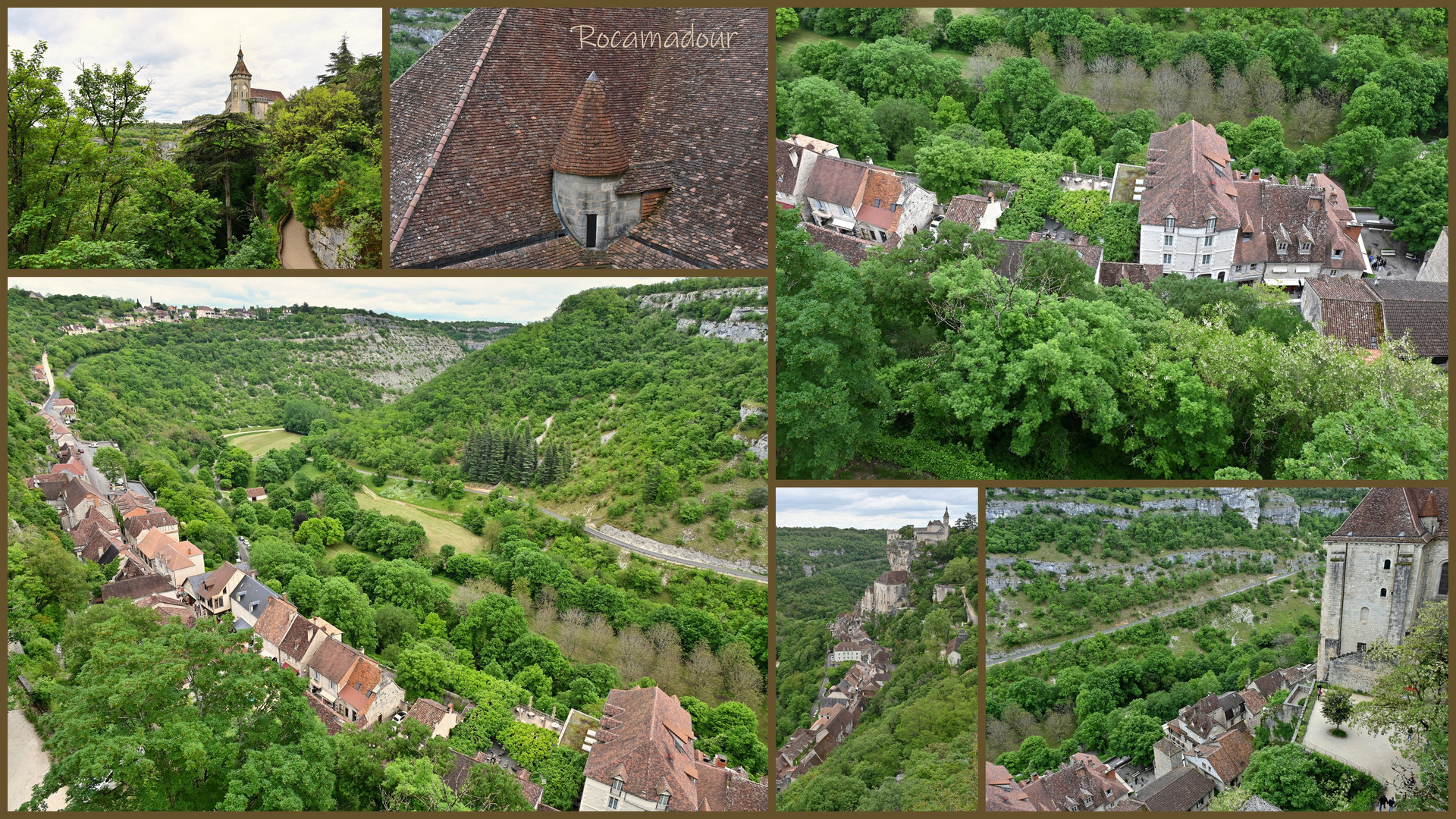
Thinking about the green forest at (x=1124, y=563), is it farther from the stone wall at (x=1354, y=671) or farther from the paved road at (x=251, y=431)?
the paved road at (x=251, y=431)

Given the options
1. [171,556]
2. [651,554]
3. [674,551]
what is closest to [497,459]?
[651,554]

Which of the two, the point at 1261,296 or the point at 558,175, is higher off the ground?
the point at 558,175

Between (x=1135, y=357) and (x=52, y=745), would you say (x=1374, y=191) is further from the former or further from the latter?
(x=52, y=745)

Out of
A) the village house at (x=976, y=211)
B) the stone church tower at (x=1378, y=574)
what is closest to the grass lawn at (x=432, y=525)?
the stone church tower at (x=1378, y=574)

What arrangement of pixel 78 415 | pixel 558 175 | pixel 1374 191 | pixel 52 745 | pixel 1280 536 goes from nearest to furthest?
pixel 52 745 → pixel 558 175 → pixel 1280 536 → pixel 78 415 → pixel 1374 191

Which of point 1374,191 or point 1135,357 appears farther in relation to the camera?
point 1374,191

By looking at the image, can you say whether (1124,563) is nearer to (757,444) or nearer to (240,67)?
(757,444)

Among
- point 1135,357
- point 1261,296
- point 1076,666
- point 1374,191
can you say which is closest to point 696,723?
point 1076,666
